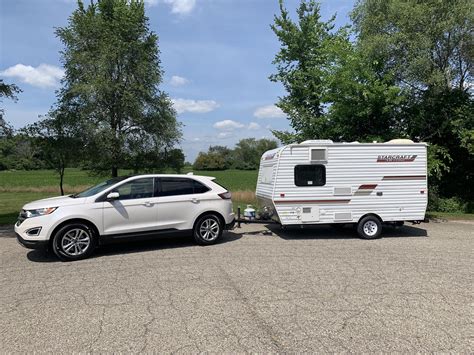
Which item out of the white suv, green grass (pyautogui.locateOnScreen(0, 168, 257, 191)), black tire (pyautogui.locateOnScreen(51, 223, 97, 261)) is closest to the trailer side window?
the white suv

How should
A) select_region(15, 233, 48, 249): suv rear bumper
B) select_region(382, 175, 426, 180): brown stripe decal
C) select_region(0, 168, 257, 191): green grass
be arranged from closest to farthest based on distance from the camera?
select_region(15, 233, 48, 249): suv rear bumper < select_region(382, 175, 426, 180): brown stripe decal < select_region(0, 168, 257, 191): green grass

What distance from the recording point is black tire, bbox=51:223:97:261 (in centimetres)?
743

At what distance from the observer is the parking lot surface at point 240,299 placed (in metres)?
4.07

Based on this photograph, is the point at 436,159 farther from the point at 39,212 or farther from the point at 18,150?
the point at 18,150

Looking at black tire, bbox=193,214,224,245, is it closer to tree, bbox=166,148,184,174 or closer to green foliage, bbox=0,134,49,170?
green foliage, bbox=0,134,49,170

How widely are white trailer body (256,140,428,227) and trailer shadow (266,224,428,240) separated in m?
0.62

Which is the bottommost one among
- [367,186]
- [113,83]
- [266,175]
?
[367,186]

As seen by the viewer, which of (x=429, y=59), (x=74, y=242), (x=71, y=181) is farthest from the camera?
(x=71, y=181)

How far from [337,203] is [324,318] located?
18.3ft

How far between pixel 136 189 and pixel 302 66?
612 inches

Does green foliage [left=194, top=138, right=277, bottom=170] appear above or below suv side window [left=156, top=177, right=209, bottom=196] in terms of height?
above

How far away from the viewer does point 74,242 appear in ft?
24.8

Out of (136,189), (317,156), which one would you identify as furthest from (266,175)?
(136,189)

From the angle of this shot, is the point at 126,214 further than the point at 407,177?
No
